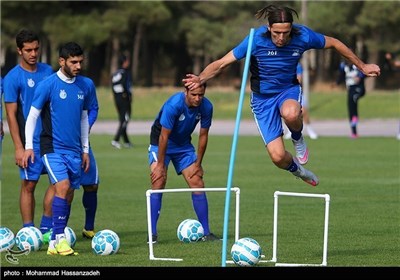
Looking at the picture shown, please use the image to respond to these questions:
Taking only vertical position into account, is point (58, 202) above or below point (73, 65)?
below

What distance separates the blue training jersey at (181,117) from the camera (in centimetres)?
1258

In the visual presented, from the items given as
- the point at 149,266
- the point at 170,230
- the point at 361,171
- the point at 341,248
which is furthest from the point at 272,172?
the point at 149,266

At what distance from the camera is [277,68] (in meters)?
11.8

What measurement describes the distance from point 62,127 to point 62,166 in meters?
0.43

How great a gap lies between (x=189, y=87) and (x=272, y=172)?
36.4 feet

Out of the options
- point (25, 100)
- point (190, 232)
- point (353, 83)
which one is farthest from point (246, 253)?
point (353, 83)

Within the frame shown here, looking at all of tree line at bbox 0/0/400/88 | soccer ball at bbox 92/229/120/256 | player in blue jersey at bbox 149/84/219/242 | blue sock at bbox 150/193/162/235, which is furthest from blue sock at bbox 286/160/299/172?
tree line at bbox 0/0/400/88

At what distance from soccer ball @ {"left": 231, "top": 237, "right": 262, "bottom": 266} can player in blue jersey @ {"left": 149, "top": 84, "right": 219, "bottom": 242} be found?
2.24 m

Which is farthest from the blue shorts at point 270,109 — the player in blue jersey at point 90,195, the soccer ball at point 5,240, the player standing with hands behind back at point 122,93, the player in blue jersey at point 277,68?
the player standing with hands behind back at point 122,93

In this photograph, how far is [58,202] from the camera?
11547 mm

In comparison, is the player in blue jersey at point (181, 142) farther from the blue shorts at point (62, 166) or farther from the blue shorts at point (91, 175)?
the blue shorts at point (62, 166)

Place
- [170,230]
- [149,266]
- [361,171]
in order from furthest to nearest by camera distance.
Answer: [361,171], [170,230], [149,266]

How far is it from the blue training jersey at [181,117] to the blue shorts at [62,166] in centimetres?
128

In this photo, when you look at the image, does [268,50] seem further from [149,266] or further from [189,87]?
[149,266]
